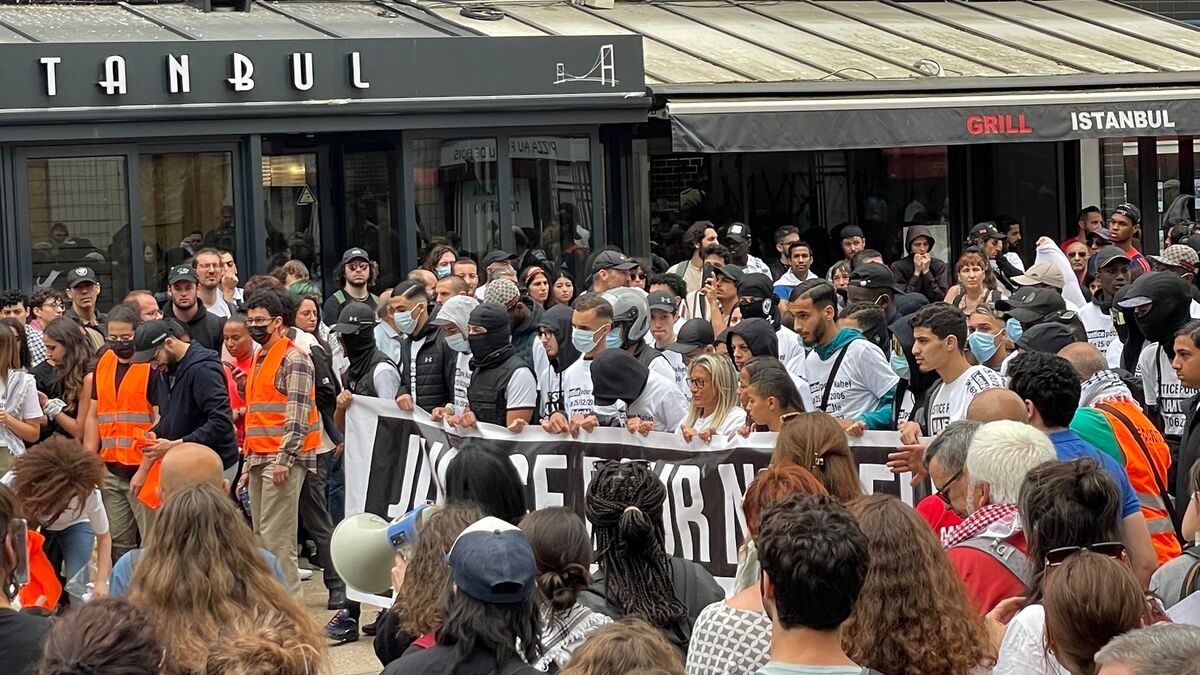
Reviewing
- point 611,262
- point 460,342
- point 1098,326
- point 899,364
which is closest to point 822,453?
point 899,364

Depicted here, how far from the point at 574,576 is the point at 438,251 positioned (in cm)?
883

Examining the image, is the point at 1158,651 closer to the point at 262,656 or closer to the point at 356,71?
the point at 262,656

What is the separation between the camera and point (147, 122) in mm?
13242

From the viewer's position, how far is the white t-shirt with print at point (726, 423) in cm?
751

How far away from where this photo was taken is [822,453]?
5.63m

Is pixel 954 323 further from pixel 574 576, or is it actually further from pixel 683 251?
pixel 683 251

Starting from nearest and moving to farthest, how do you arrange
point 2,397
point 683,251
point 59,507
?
point 59,507 → point 2,397 → point 683,251

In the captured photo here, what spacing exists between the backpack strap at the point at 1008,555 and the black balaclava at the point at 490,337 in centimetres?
407

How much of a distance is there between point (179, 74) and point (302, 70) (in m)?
1.04

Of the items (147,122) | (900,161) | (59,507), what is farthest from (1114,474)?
(900,161)

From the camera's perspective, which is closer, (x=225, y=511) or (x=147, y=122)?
(x=225, y=511)

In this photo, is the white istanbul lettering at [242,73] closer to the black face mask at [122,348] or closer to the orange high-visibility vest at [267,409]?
the black face mask at [122,348]

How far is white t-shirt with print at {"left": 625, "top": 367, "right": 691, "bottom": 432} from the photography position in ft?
26.9

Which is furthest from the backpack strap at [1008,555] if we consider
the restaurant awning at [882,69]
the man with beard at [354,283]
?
the restaurant awning at [882,69]
